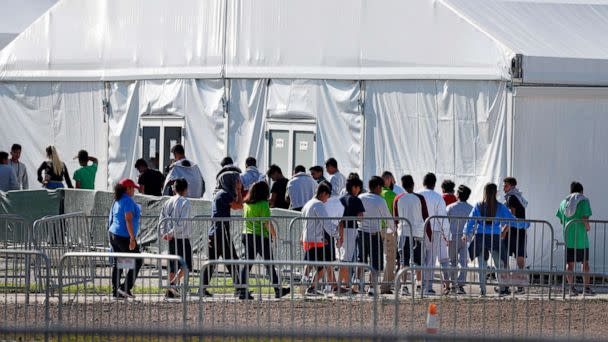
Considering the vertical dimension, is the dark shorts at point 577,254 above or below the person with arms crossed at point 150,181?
below

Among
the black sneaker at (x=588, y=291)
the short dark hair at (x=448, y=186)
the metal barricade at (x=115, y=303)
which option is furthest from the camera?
the short dark hair at (x=448, y=186)

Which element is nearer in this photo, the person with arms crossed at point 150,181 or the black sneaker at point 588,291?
the black sneaker at point 588,291

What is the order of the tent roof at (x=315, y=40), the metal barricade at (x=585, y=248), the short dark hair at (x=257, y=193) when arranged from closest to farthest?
the short dark hair at (x=257, y=193), the metal barricade at (x=585, y=248), the tent roof at (x=315, y=40)

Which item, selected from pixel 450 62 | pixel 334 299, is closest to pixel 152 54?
pixel 450 62

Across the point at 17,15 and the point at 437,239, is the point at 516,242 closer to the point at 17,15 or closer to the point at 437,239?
the point at 437,239

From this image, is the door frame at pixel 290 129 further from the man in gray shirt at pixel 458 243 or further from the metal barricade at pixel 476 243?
the metal barricade at pixel 476 243

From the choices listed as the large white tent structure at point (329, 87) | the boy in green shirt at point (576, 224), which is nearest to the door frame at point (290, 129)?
the large white tent structure at point (329, 87)

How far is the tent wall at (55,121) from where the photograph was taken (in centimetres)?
2541

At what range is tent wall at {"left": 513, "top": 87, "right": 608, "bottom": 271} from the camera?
1812cm

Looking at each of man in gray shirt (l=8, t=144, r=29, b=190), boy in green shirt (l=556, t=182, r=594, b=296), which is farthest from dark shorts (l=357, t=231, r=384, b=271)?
man in gray shirt (l=8, t=144, r=29, b=190)

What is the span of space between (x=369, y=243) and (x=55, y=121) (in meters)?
11.8

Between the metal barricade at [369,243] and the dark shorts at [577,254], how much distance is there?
2.13 metres

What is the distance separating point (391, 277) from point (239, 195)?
7.42ft

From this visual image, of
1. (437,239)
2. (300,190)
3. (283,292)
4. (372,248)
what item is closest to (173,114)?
(300,190)
